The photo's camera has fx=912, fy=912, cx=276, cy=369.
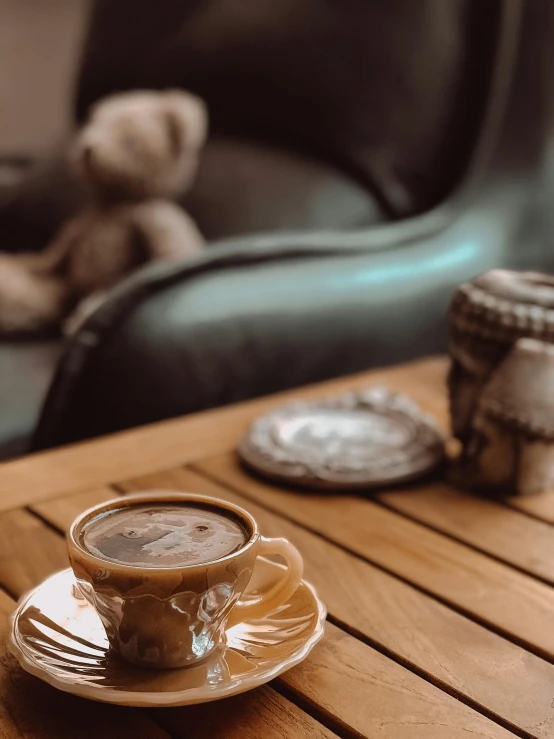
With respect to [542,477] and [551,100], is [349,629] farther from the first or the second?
[551,100]

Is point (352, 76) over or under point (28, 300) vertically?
over

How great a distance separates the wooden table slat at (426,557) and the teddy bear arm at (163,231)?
0.62 meters

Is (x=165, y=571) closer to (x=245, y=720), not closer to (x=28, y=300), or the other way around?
(x=245, y=720)

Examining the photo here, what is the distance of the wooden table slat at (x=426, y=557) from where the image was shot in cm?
56

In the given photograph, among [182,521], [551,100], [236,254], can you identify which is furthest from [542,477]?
[551,100]

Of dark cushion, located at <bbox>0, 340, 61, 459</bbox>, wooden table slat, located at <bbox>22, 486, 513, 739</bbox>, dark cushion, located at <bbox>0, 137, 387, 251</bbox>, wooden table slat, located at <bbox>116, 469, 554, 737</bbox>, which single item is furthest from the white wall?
wooden table slat, located at <bbox>22, 486, 513, 739</bbox>

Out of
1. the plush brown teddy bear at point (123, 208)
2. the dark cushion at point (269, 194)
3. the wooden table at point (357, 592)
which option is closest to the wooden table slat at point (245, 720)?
the wooden table at point (357, 592)

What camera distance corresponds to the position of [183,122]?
133 centimetres

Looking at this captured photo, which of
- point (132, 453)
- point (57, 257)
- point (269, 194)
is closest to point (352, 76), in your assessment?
point (269, 194)

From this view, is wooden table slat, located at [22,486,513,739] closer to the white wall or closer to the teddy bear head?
the teddy bear head

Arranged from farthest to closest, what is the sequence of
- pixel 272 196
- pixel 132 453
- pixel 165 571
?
1. pixel 272 196
2. pixel 132 453
3. pixel 165 571

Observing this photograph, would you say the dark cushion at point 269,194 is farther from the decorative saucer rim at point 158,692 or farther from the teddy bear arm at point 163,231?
the decorative saucer rim at point 158,692

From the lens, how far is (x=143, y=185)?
4.43ft

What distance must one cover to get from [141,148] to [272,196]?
0.22m
